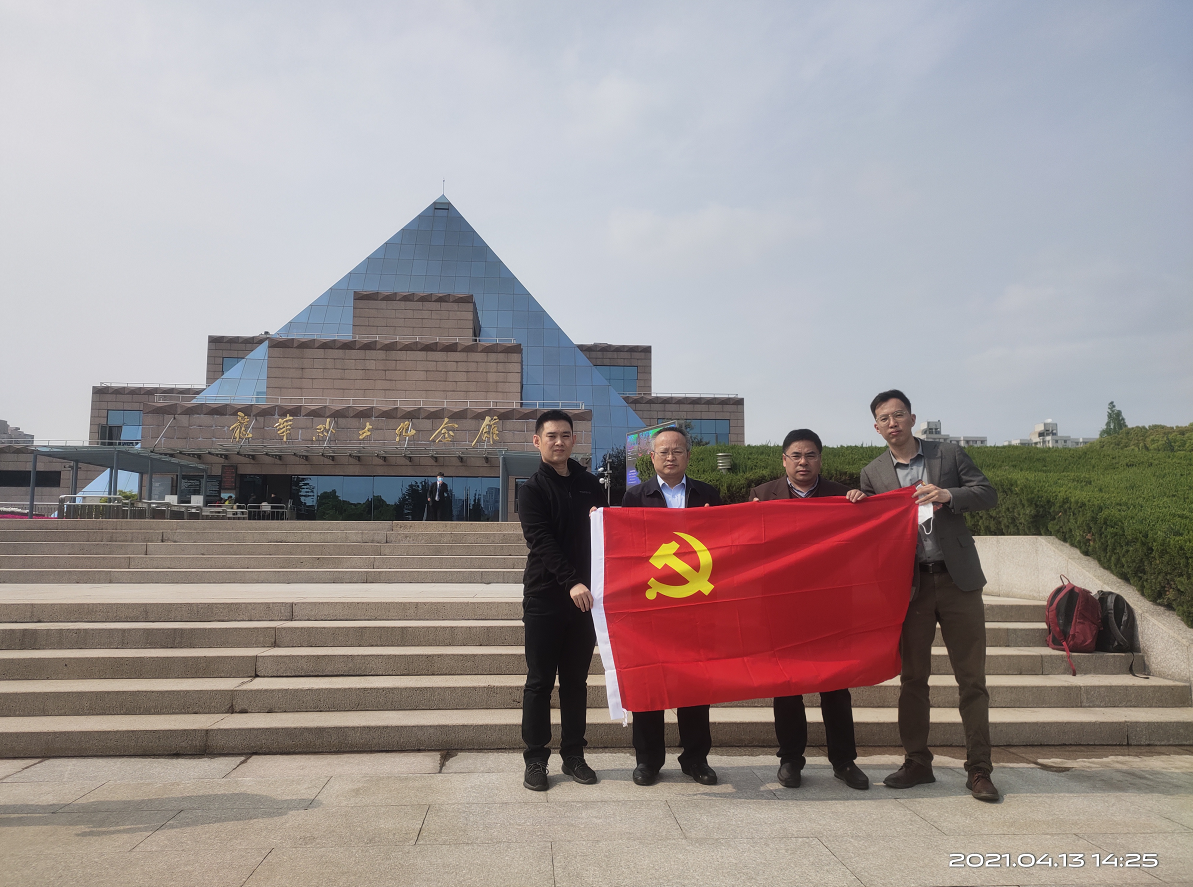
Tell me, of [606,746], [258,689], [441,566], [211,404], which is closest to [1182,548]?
[606,746]

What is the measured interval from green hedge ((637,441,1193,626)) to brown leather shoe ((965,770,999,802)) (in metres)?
3.29

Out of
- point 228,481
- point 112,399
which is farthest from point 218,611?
point 112,399

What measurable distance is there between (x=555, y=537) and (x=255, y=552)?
1005 centimetres

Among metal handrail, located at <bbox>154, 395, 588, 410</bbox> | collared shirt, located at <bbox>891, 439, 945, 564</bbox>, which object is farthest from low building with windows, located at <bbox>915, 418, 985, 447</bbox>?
metal handrail, located at <bbox>154, 395, 588, 410</bbox>

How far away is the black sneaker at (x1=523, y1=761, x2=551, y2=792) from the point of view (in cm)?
420

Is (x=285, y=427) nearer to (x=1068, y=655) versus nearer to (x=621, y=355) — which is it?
(x=1068, y=655)

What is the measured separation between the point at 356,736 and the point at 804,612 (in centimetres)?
310

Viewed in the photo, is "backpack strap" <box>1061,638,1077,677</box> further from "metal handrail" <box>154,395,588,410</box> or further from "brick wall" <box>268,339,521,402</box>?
"brick wall" <box>268,339,521,402</box>

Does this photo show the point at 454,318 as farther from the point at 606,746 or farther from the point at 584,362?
the point at 606,746

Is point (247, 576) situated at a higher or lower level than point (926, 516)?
lower

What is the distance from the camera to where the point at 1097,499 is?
747 centimetres

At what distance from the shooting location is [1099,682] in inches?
230

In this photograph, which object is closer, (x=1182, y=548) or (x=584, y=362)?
(x=1182, y=548)

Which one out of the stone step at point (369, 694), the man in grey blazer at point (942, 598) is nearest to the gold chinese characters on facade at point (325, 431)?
the stone step at point (369, 694)
